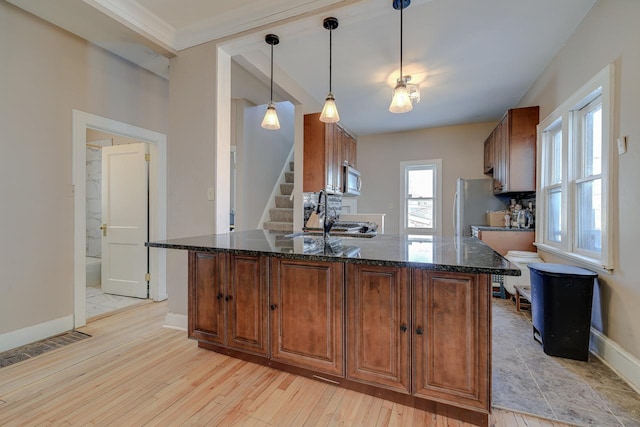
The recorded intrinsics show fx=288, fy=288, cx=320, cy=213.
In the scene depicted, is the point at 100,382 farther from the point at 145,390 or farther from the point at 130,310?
the point at 130,310

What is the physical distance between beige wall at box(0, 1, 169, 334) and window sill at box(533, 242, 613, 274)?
14.6 feet

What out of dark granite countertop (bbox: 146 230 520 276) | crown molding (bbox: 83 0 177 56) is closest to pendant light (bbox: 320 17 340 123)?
dark granite countertop (bbox: 146 230 520 276)

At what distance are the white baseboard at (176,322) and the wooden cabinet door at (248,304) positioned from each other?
87cm

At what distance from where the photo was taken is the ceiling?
88.5 inches

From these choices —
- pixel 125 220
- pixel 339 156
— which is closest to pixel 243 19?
pixel 339 156

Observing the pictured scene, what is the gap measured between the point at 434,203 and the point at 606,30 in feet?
11.9

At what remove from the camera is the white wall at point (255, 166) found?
13.9 feet

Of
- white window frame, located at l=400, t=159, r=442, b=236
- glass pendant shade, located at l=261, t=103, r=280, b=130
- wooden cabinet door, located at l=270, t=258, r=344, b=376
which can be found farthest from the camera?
white window frame, located at l=400, t=159, r=442, b=236

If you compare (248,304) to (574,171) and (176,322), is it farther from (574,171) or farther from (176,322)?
(574,171)

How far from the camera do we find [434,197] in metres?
5.57

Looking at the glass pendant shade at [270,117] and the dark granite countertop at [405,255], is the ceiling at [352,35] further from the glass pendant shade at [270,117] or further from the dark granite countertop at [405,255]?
the dark granite countertop at [405,255]

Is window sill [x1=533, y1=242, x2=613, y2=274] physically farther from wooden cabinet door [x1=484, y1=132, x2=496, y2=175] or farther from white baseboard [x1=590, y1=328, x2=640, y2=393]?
wooden cabinet door [x1=484, y1=132, x2=496, y2=175]

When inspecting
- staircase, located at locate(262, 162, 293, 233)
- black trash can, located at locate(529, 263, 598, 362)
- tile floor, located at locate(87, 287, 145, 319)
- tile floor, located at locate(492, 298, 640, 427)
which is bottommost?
tile floor, located at locate(492, 298, 640, 427)

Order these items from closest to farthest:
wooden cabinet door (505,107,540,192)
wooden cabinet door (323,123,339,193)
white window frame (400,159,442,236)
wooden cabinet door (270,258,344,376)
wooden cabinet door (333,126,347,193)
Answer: wooden cabinet door (270,258,344,376) → wooden cabinet door (505,107,540,192) → wooden cabinet door (323,123,339,193) → wooden cabinet door (333,126,347,193) → white window frame (400,159,442,236)
